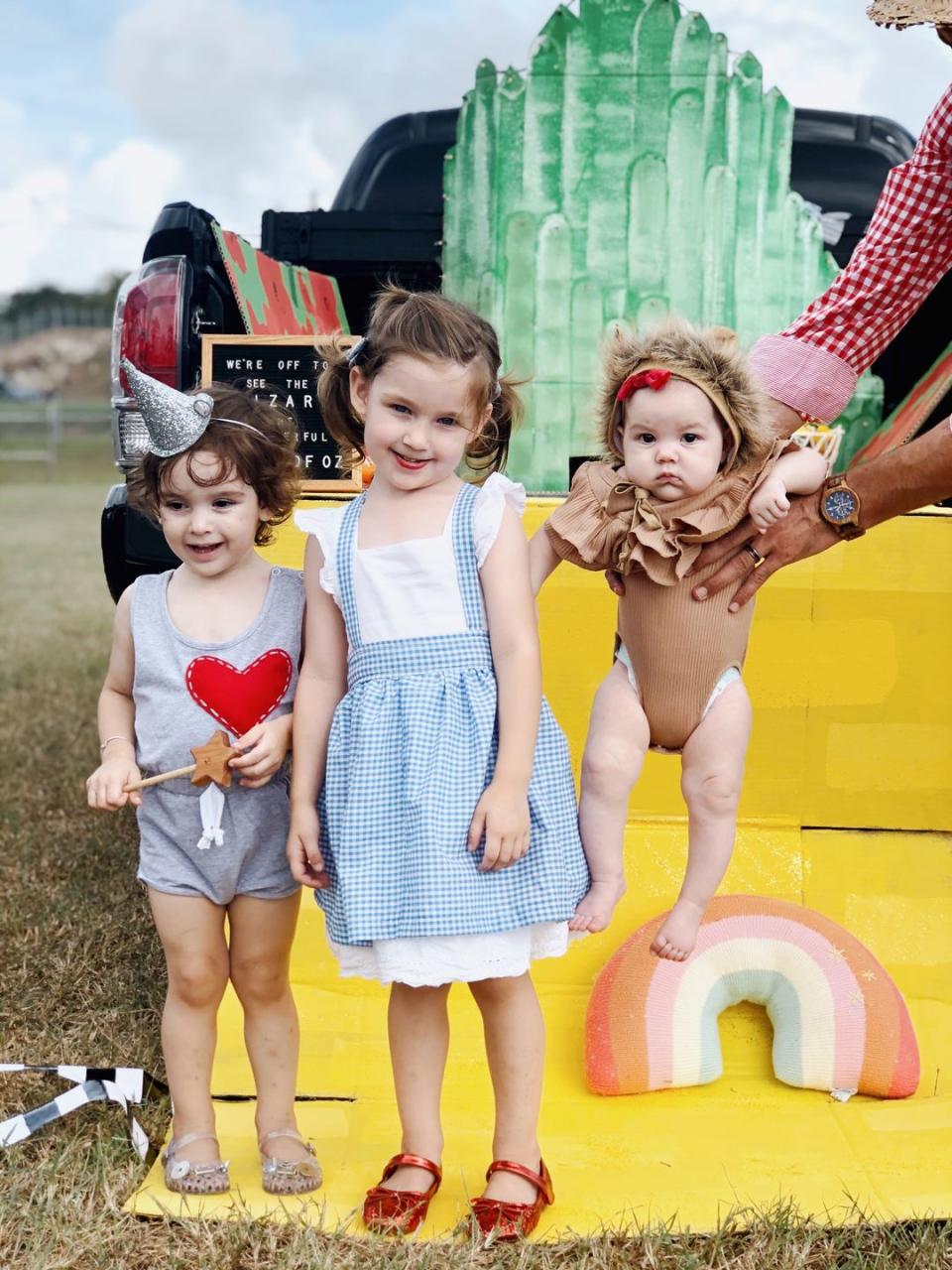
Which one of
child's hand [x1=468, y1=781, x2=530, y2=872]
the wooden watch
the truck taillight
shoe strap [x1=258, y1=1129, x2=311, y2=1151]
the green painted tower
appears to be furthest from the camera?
the green painted tower

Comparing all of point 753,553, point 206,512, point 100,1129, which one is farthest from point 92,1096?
point 753,553

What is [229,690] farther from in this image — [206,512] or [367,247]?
[367,247]

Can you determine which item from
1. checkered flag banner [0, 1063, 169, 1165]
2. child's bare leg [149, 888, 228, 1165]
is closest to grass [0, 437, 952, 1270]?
checkered flag banner [0, 1063, 169, 1165]

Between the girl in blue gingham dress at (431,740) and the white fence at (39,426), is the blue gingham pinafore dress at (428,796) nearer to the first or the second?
the girl in blue gingham dress at (431,740)

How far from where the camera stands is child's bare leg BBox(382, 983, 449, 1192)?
2.25 meters

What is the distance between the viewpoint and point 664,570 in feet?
7.07

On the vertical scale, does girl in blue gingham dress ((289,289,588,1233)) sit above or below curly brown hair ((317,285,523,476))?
below

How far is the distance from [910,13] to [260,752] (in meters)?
1.49

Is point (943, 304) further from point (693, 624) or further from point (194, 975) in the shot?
point (194, 975)

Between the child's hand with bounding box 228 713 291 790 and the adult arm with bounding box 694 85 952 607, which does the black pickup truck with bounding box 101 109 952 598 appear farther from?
the child's hand with bounding box 228 713 291 790

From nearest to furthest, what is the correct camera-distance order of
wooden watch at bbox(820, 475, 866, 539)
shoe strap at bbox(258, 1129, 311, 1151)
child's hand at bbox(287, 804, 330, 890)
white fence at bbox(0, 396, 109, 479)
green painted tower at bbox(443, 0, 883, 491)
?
child's hand at bbox(287, 804, 330, 890), wooden watch at bbox(820, 475, 866, 539), shoe strap at bbox(258, 1129, 311, 1151), green painted tower at bbox(443, 0, 883, 491), white fence at bbox(0, 396, 109, 479)

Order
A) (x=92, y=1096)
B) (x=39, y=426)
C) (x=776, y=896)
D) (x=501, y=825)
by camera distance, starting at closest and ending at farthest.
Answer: (x=501, y=825)
(x=92, y=1096)
(x=776, y=896)
(x=39, y=426)

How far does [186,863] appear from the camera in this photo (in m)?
2.29

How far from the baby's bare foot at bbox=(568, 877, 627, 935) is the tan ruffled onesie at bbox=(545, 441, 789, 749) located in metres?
0.24
